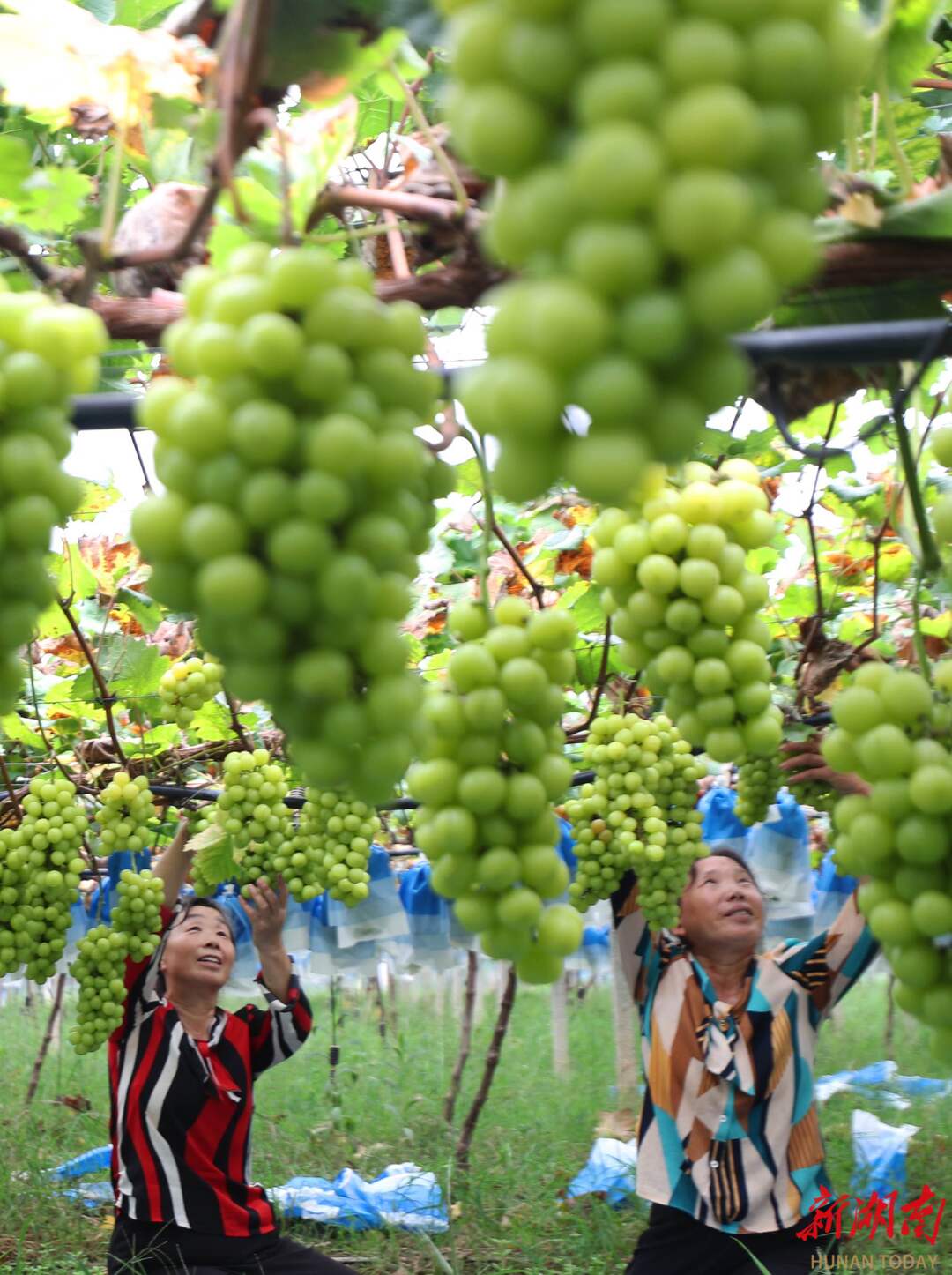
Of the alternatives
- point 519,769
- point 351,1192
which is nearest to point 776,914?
point 351,1192

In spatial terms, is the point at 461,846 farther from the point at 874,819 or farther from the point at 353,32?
the point at 353,32

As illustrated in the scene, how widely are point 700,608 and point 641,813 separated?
1285 mm

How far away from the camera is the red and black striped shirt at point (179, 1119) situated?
10.9 feet

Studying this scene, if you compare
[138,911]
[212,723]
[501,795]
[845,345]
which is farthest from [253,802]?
[845,345]

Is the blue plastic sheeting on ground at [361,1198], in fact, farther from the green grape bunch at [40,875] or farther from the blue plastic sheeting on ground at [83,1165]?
the green grape bunch at [40,875]

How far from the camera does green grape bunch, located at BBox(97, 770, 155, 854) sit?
111 inches

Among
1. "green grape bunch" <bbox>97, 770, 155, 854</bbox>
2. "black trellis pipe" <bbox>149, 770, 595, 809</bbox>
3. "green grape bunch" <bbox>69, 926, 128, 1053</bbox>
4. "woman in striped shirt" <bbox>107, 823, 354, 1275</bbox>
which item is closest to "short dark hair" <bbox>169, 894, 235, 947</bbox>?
"woman in striped shirt" <bbox>107, 823, 354, 1275</bbox>

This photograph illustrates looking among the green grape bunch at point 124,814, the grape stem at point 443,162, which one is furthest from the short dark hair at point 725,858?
the grape stem at point 443,162

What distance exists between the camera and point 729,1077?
3092mm

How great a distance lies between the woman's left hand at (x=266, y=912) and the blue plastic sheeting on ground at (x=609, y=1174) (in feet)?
6.82

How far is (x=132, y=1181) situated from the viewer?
3.35 metres

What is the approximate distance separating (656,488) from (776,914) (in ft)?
12.3

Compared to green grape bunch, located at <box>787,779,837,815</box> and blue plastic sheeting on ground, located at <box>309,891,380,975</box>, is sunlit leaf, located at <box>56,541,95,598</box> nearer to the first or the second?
green grape bunch, located at <box>787,779,837,815</box>

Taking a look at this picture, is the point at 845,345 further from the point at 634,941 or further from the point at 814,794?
the point at 634,941
